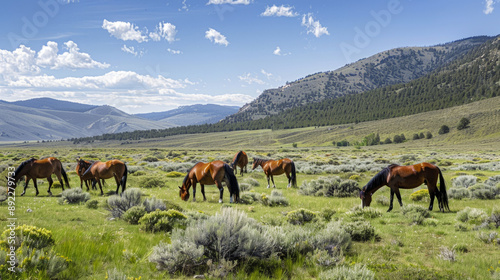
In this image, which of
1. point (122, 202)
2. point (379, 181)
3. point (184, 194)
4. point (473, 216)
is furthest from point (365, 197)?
point (122, 202)

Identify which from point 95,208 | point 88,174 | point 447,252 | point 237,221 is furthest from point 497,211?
point 88,174

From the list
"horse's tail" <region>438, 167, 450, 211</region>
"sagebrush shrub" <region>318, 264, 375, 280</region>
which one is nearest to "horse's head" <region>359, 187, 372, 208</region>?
"horse's tail" <region>438, 167, 450, 211</region>

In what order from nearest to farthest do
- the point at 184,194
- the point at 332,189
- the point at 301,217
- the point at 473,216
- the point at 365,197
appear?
1. the point at 473,216
2. the point at 301,217
3. the point at 365,197
4. the point at 184,194
5. the point at 332,189

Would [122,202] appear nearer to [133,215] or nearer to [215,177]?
[133,215]

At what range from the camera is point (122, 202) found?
1019 cm

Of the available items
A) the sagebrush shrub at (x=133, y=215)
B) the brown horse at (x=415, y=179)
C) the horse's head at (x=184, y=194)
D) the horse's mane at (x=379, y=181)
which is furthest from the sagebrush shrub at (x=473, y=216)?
the horse's head at (x=184, y=194)

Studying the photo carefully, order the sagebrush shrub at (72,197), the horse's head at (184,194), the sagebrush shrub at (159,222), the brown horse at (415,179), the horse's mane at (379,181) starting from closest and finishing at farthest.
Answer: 1. the sagebrush shrub at (159,222)
2. the brown horse at (415,179)
3. the horse's mane at (379,181)
4. the sagebrush shrub at (72,197)
5. the horse's head at (184,194)

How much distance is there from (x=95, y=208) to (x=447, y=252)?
12342 mm

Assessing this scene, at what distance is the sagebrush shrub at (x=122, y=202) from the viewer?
32.0 ft

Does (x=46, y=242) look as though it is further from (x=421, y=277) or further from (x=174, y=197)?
(x=174, y=197)

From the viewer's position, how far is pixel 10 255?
13.8 ft

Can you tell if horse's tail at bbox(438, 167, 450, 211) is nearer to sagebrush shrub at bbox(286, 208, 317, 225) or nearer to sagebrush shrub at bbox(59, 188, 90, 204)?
sagebrush shrub at bbox(286, 208, 317, 225)

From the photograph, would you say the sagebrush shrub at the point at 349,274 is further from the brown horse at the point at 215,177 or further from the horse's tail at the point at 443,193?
the horse's tail at the point at 443,193

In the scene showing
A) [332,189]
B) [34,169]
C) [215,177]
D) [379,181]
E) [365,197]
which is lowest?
[332,189]
